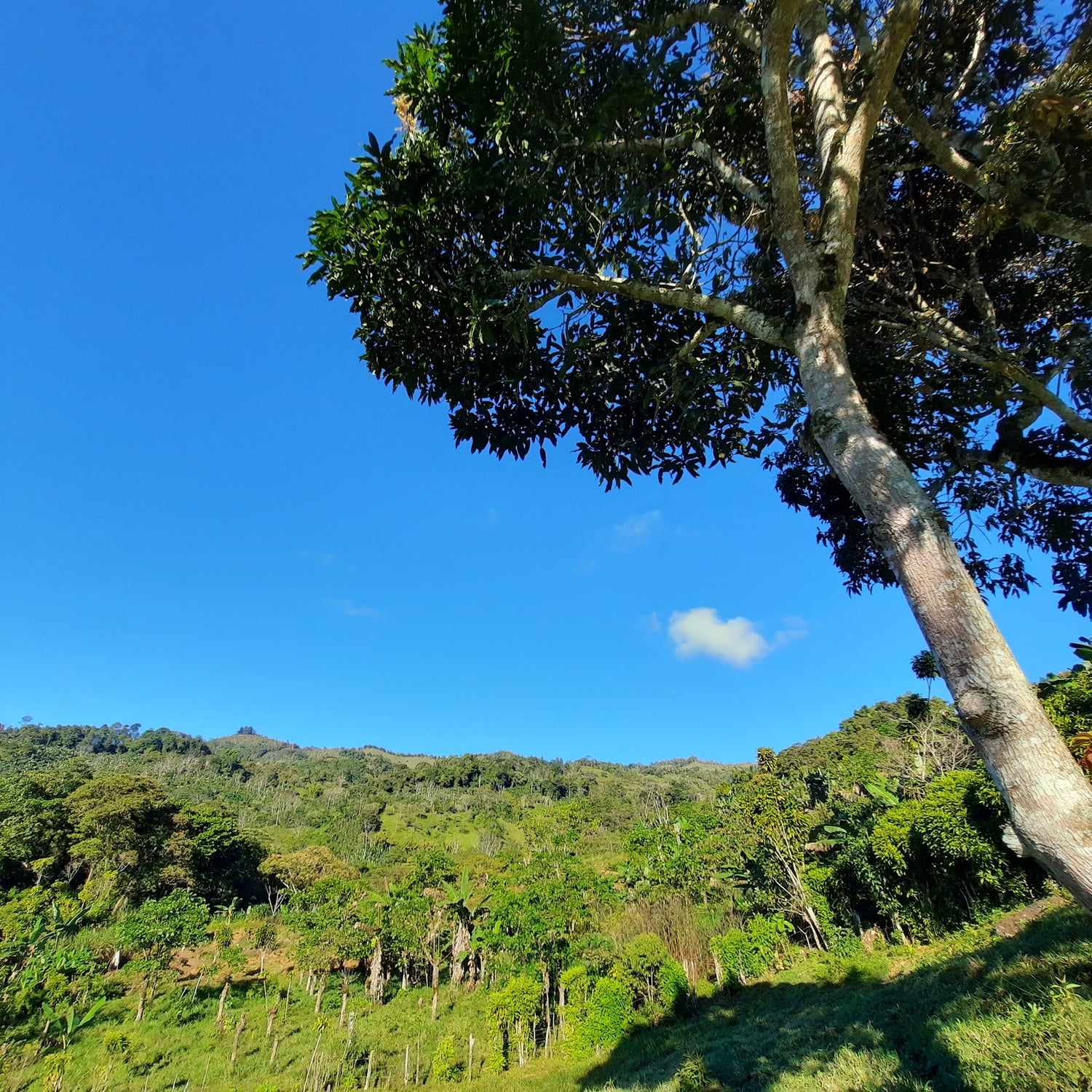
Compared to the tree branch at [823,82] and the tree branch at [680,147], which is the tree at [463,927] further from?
the tree branch at [823,82]

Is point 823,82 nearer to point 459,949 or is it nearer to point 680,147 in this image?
point 680,147

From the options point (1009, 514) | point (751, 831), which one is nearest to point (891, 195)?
point (1009, 514)

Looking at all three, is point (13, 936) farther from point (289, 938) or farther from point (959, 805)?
point (959, 805)

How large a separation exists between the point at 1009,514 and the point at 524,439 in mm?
6937

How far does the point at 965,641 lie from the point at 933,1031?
19.6 feet

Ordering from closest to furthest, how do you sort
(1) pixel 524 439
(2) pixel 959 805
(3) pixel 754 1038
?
(1) pixel 524 439, (3) pixel 754 1038, (2) pixel 959 805

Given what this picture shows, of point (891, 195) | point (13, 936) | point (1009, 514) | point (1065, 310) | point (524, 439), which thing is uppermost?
point (891, 195)

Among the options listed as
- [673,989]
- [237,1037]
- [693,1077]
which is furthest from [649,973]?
[237,1037]

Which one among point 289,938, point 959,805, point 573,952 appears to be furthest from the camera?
point 289,938

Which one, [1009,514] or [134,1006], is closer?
[1009,514]

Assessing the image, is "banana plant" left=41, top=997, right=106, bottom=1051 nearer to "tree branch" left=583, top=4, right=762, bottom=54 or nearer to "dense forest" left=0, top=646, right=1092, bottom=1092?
"dense forest" left=0, top=646, right=1092, bottom=1092

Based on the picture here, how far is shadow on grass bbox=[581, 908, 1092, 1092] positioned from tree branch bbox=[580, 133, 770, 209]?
6974 millimetres

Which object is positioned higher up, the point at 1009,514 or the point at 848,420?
the point at 1009,514

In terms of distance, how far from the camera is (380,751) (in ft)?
623
